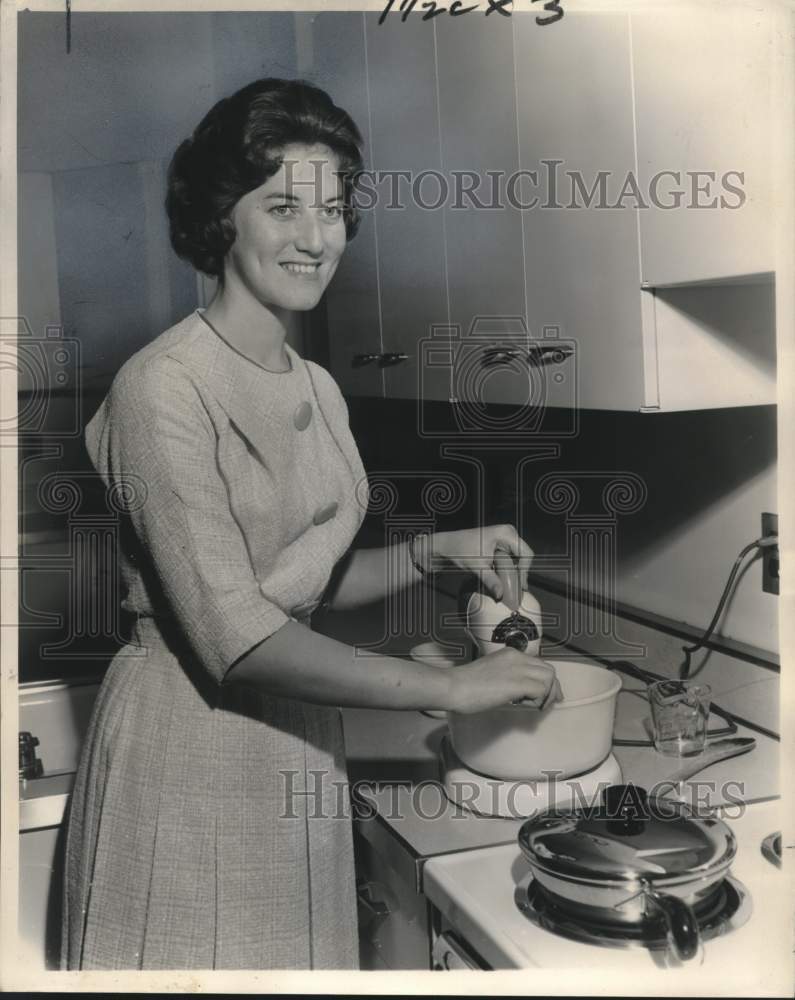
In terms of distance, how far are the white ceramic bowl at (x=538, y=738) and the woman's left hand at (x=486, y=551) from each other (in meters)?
0.20

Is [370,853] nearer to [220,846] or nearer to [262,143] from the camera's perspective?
[220,846]

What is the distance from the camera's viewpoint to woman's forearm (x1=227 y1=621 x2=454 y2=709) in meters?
0.97

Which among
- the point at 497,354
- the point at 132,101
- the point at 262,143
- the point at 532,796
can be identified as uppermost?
the point at 132,101

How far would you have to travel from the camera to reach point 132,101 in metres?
1.92

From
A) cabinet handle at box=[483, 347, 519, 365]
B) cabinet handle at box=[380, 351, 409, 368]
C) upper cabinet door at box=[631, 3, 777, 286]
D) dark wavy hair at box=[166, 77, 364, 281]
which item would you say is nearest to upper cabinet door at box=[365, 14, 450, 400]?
cabinet handle at box=[380, 351, 409, 368]

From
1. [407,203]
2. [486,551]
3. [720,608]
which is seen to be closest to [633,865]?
[486,551]

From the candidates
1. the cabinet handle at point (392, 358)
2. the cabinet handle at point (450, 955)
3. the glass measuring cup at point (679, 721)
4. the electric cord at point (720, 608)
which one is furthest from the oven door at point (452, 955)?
the cabinet handle at point (392, 358)

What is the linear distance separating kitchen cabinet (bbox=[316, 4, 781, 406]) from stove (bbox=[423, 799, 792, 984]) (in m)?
0.54

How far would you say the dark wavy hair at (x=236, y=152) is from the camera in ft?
3.76

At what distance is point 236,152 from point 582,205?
1.39 ft

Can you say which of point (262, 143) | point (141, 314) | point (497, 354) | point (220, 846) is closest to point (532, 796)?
point (220, 846)

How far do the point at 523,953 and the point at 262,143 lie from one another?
0.90 meters

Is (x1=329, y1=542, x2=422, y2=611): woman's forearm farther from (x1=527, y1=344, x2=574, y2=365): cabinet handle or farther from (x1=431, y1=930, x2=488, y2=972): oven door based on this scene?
(x1=431, y1=930, x2=488, y2=972): oven door
